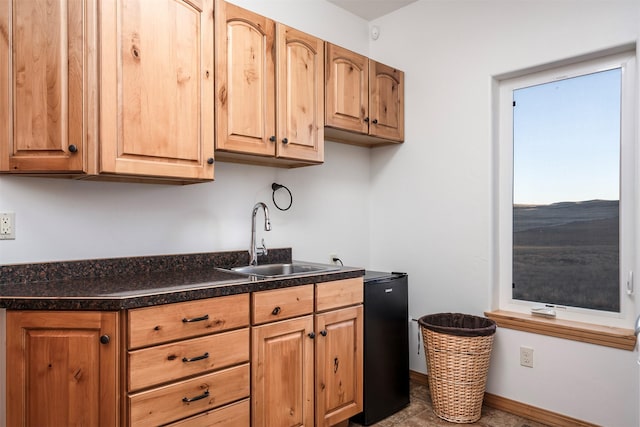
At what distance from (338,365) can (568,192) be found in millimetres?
1660

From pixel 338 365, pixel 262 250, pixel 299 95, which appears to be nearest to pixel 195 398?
pixel 338 365

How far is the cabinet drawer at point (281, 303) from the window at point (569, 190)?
1407 mm

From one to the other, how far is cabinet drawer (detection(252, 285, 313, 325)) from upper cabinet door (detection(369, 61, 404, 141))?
129cm

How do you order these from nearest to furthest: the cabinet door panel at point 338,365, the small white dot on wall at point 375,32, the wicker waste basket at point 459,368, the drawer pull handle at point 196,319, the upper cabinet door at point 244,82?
1. the drawer pull handle at point 196,319
2. the upper cabinet door at point 244,82
3. the cabinet door panel at point 338,365
4. the wicker waste basket at point 459,368
5. the small white dot on wall at point 375,32

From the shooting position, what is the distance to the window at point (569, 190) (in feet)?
7.47

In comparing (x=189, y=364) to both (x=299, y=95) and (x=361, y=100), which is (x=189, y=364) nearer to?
(x=299, y=95)

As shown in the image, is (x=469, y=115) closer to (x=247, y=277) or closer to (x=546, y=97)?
(x=546, y=97)

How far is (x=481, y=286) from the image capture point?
8.87ft

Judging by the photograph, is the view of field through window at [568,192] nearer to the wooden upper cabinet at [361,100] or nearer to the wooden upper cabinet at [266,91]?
the wooden upper cabinet at [361,100]

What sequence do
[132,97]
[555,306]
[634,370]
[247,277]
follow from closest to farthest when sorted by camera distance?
[132,97], [247,277], [634,370], [555,306]

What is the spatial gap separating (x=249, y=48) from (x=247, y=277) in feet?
3.81

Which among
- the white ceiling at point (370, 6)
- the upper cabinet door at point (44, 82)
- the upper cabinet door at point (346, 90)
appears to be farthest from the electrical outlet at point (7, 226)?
the white ceiling at point (370, 6)

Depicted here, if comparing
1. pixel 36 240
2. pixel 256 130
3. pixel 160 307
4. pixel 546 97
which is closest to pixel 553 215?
pixel 546 97

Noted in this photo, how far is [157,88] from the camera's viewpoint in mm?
1832
